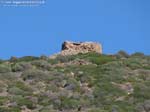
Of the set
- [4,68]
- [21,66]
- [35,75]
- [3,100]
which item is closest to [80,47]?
[21,66]

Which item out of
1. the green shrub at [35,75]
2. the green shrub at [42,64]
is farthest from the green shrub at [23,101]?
the green shrub at [42,64]

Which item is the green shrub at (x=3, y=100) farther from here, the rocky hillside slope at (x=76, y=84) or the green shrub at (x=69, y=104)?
the green shrub at (x=69, y=104)

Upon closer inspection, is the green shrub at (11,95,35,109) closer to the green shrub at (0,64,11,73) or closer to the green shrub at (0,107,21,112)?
the green shrub at (0,107,21,112)

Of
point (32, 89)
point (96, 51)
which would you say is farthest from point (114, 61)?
point (32, 89)

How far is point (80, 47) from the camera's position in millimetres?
60000

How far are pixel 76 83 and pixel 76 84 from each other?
0.74 ft

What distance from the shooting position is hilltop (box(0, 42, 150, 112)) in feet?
136

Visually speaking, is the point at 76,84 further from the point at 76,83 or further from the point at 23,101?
the point at 23,101

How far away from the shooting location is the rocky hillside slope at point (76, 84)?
41.5 m

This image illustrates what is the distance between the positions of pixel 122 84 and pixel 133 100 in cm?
438

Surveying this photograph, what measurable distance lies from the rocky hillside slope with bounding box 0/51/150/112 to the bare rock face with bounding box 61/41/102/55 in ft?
9.35

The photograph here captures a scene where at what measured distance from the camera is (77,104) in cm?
4153

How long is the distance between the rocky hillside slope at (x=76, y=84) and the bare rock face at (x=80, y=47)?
2850 mm

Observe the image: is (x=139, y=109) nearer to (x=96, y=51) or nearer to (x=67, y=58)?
(x=67, y=58)
